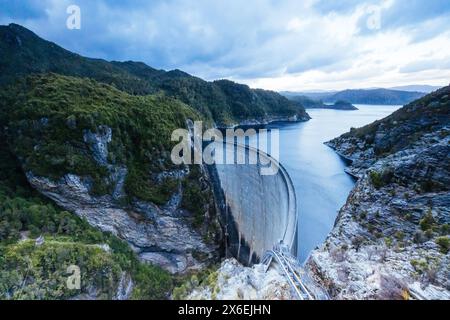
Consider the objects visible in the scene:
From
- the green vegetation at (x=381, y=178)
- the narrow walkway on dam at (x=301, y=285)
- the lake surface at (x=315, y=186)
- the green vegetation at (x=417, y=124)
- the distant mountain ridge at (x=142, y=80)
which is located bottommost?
the lake surface at (x=315, y=186)

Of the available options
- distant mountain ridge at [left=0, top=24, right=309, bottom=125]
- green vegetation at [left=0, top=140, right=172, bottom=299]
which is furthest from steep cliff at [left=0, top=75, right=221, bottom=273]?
distant mountain ridge at [left=0, top=24, right=309, bottom=125]

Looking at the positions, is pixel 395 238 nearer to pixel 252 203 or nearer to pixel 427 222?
pixel 427 222

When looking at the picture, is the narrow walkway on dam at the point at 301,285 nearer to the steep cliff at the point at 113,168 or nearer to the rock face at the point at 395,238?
the rock face at the point at 395,238

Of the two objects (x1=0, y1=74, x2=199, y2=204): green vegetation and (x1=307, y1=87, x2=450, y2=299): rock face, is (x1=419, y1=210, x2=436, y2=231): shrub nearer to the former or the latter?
(x1=307, y1=87, x2=450, y2=299): rock face

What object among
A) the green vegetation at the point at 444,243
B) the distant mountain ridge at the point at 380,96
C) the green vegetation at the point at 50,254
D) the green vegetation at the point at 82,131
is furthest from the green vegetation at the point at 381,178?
the distant mountain ridge at the point at 380,96

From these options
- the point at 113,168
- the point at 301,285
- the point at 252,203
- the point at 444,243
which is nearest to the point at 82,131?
the point at 113,168

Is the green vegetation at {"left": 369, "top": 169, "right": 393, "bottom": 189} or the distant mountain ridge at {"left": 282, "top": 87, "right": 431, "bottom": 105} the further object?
the distant mountain ridge at {"left": 282, "top": 87, "right": 431, "bottom": 105}
